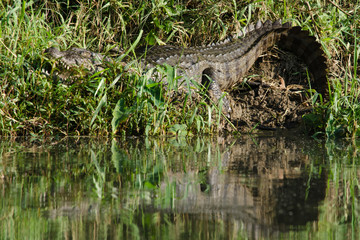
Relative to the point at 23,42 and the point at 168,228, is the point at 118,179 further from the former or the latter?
the point at 23,42

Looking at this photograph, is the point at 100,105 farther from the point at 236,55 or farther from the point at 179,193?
the point at 236,55

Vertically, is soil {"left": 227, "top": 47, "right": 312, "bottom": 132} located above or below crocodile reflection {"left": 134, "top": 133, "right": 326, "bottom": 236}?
above

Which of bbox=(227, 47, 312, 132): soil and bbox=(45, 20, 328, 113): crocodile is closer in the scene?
bbox=(227, 47, 312, 132): soil

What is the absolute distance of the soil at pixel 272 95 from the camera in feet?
15.3

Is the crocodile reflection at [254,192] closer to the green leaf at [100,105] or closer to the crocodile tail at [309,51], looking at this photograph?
the green leaf at [100,105]

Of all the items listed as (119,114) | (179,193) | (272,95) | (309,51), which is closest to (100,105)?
(119,114)

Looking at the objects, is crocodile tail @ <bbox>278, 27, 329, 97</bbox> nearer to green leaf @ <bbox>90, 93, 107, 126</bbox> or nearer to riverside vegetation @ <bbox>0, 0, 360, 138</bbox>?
riverside vegetation @ <bbox>0, 0, 360, 138</bbox>

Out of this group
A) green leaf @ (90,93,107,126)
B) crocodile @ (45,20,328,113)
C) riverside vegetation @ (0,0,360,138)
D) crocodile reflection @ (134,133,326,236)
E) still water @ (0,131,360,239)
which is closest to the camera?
still water @ (0,131,360,239)

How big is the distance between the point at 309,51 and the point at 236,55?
0.93 m

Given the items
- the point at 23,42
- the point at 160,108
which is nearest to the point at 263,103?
the point at 160,108

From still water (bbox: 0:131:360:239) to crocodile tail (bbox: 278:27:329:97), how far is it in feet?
7.15

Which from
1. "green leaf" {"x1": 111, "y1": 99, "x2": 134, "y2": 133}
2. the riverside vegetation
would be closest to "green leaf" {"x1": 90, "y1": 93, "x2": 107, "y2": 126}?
the riverside vegetation

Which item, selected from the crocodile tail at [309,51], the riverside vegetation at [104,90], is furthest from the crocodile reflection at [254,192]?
the crocodile tail at [309,51]

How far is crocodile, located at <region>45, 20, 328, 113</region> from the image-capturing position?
5.20m
